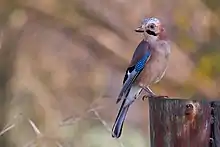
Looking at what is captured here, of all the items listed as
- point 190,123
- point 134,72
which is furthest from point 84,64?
point 190,123

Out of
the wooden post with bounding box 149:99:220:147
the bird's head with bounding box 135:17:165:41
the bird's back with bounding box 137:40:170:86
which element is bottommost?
the wooden post with bounding box 149:99:220:147

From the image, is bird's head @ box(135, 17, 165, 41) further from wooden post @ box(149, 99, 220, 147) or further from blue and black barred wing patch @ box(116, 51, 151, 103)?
wooden post @ box(149, 99, 220, 147)

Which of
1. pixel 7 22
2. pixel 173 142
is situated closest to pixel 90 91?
pixel 7 22

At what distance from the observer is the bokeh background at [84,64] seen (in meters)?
6.52

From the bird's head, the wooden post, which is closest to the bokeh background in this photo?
the bird's head

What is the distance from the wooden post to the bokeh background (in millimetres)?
3471

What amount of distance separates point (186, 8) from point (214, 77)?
769mm

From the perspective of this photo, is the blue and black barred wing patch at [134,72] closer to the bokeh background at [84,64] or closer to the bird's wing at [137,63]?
the bird's wing at [137,63]

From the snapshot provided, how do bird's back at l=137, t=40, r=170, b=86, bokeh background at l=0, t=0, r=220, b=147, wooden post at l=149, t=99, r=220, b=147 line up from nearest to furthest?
wooden post at l=149, t=99, r=220, b=147 < bird's back at l=137, t=40, r=170, b=86 < bokeh background at l=0, t=0, r=220, b=147

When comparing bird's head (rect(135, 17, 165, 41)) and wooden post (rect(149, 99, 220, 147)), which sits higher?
bird's head (rect(135, 17, 165, 41))

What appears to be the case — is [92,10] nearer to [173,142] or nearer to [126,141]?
[126,141]

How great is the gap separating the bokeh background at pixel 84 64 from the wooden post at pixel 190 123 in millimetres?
3471

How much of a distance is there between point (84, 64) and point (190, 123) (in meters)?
4.02

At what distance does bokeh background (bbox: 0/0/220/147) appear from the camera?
652 cm
